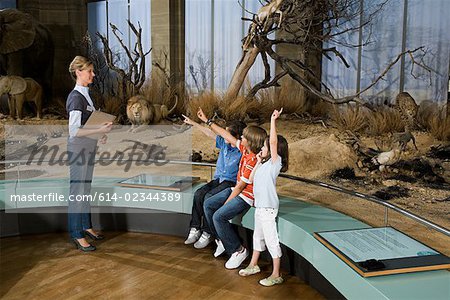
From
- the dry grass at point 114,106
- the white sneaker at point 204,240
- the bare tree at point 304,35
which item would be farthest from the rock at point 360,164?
the dry grass at point 114,106

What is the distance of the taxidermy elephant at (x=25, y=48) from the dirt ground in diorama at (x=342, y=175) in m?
3.27

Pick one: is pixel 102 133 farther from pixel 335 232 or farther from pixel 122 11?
pixel 122 11

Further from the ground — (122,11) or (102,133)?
(122,11)

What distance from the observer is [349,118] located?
6805 millimetres

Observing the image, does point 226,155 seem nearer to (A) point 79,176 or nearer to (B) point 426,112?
(A) point 79,176

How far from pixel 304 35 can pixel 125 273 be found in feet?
18.0

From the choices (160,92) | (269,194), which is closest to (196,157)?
(160,92)

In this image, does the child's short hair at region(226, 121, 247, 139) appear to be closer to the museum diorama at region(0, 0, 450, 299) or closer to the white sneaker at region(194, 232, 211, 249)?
the museum diorama at region(0, 0, 450, 299)

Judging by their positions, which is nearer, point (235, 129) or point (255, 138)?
point (255, 138)

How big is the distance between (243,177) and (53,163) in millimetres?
2841

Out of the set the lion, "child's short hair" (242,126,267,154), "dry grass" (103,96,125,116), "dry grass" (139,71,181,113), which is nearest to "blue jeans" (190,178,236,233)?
"child's short hair" (242,126,267,154)

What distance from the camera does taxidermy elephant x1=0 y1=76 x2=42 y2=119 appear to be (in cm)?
880

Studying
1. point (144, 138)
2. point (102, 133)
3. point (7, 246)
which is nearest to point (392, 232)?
point (102, 133)

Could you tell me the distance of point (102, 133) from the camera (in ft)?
12.1
